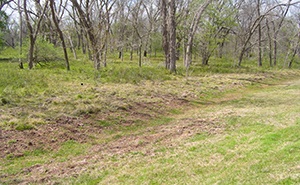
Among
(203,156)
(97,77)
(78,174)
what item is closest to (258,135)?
(203,156)

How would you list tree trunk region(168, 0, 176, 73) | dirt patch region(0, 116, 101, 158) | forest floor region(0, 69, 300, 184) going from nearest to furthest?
forest floor region(0, 69, 300, 184)
dirt patch region(0, 116, 101, 158)
tree trunk region(168, 0, 176, 73)

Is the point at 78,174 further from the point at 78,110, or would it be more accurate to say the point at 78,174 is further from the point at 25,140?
the point at 78,110

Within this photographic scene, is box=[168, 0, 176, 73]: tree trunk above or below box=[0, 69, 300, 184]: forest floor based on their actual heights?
above

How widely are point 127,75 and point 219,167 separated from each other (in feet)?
31.5

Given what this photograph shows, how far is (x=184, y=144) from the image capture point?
5.00m

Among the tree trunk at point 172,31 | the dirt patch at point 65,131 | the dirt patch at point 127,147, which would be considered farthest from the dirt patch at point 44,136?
the tree trunk at point 172,31

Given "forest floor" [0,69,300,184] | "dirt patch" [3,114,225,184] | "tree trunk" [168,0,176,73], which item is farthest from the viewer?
"tree trunk" [168,0,176,73]

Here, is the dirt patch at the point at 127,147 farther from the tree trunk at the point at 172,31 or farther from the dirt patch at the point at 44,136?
the tree trunk at the point at 172,31

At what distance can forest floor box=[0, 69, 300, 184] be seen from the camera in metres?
3.78

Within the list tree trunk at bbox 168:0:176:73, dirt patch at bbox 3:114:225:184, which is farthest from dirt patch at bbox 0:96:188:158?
tree trunk at bbox 168:0:176:73

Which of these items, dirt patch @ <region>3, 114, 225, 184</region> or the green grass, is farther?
dirt patch @ <region>3, 114, 225, 184</region>

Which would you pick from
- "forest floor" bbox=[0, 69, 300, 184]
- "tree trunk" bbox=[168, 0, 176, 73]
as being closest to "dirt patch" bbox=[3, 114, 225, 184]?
"forest floor" bbox=[0, 69, 300, 184]

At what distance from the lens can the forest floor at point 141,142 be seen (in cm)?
378

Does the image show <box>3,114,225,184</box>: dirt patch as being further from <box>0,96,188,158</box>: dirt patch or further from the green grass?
<box>0,96,188,158</box>: dirt patch
